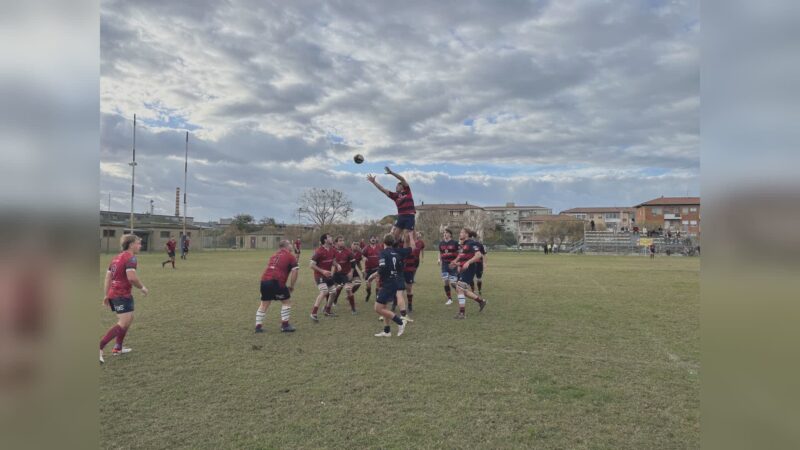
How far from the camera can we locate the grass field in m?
4.89

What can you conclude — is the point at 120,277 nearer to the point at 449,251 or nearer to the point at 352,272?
the point at 352,272

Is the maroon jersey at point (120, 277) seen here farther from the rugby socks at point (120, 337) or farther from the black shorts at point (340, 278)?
the black shorts at point (340, 278)

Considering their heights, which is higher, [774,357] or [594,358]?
[774,357]

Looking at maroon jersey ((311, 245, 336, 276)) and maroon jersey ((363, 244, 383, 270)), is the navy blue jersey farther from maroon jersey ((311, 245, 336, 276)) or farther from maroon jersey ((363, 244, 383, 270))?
maroon jersey ((363, 244, 383, 270))

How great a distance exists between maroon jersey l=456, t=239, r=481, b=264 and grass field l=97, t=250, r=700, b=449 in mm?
1617

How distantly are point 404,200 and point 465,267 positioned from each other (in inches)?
101

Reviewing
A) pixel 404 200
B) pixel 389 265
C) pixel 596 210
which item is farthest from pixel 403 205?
pixel 596 210

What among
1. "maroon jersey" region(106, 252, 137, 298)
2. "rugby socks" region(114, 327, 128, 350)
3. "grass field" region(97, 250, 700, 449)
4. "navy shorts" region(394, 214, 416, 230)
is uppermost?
"navy shorts" region(394, 214, 416, 230)

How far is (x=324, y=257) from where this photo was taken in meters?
12.0

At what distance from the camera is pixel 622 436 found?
484 centimetres

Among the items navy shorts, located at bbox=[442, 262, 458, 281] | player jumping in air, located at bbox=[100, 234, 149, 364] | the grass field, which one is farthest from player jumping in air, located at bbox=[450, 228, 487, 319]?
player jumping in air, located at bbox=[100, 234, 149, 364]

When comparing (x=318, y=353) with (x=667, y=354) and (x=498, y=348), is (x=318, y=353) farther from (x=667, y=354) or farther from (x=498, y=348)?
(x=667, y=354)

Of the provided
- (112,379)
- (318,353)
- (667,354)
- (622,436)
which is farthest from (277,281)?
(667,354)

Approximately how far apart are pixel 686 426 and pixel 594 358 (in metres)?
2.82
